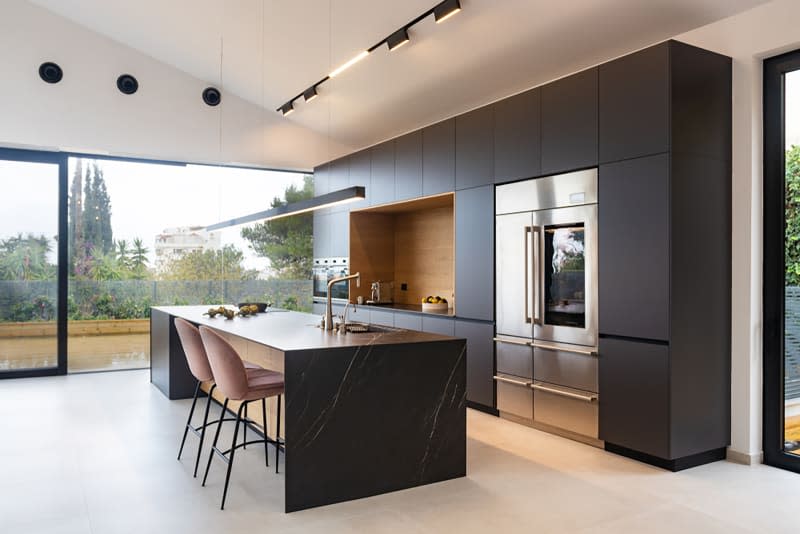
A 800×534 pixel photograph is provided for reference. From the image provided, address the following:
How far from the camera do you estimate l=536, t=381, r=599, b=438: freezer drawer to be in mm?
4090

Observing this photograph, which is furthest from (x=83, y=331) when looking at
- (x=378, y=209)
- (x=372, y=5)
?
(x=372, y=5)

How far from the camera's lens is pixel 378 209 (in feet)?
23.3

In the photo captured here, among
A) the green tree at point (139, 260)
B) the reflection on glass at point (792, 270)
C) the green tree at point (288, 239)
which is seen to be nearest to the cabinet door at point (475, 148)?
the reflection on glass at point (792, 270)

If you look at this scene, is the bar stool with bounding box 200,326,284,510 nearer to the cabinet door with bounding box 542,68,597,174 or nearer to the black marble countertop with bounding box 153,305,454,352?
the black marble countertop with bounding box 153,305,454,352

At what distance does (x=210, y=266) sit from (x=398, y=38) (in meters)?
4.33

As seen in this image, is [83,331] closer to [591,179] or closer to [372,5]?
[372,5]

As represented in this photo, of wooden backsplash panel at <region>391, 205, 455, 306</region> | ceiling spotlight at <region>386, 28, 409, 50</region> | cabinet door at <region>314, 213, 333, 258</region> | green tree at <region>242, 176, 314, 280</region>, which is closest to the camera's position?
ceiling spotlight at <region>386, 28, 409, 50</region>

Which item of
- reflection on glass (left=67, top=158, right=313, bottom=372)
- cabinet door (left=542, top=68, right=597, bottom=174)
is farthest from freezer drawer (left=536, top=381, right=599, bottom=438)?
reflection on glass (left=67, top=158, right=313, bottom=372)

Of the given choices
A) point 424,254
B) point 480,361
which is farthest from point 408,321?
point 480,361

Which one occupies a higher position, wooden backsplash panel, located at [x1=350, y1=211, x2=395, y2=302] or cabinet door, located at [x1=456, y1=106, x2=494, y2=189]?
cabinet door, located at [x1=456, y1=106, x2=494, y2=189]

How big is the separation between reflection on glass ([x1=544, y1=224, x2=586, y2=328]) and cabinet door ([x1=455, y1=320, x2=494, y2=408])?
73 cm

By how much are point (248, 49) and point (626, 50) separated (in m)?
3.91

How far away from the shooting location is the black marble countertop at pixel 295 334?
330cm

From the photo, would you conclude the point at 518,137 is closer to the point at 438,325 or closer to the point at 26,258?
the point at 438,325
